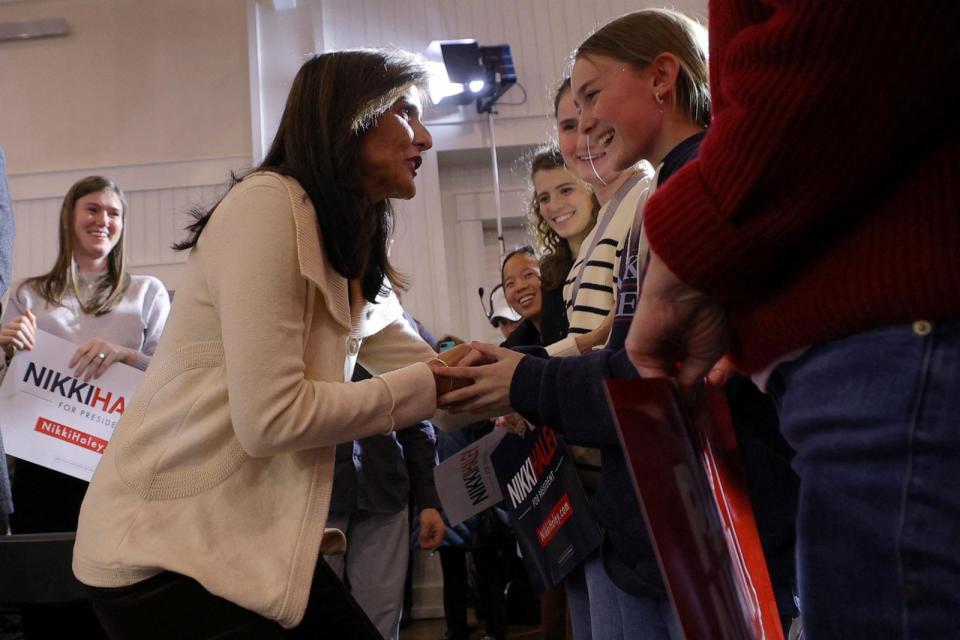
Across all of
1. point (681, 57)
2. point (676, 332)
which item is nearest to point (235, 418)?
point (676, 332)

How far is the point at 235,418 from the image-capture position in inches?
49.4

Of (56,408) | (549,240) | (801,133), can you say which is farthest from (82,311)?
(801,133)

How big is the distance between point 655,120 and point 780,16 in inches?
35.4

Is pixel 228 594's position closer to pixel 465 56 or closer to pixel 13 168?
pixel 465 56

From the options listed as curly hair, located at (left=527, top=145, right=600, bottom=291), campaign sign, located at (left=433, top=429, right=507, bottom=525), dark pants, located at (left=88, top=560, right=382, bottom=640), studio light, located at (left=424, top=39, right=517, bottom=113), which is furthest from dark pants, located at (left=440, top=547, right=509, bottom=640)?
dark pants, located at (left=88, top=560, right=382, bottom=640)

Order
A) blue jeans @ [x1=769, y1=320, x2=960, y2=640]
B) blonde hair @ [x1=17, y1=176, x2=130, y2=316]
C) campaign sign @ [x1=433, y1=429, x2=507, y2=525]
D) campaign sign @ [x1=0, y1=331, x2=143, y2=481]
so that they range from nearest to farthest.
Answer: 1. blue jeans @ [x1=769, y1=320, x2=960, y2=640]
2. campaign sign @ [x1=433, y1=429, x2=507, y2=525]
3. campaign sign @ [x1=0, y1=331, x2=143, y2=481]
4. blonde hair @ [x1=17, y1=176, x2=130, y2=316]

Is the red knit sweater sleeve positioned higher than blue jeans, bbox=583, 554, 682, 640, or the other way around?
the red knit sweater sleeve

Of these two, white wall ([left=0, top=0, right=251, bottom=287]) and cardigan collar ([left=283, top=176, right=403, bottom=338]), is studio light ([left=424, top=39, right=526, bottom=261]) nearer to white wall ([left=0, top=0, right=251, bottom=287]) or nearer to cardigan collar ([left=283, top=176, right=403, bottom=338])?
white wall ([left=0, top=0, right=251, bottom=287])

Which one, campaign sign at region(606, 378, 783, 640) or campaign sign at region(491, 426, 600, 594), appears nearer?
campaign sign at region(606, 378, 783, 640)

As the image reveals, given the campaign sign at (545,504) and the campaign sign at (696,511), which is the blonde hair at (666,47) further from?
the campaign sign at (696,511)

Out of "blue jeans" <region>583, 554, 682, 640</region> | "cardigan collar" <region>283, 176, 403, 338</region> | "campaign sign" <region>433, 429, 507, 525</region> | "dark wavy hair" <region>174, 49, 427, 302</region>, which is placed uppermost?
"dark wavy hair" <region>174, 49, 427, 302</region>

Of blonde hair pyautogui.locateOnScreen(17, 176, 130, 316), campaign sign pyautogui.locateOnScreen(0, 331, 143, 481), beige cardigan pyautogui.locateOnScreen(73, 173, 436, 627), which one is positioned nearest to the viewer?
beige cardigan pyautogui.locateOnScreen(73, 173, 436, 627)

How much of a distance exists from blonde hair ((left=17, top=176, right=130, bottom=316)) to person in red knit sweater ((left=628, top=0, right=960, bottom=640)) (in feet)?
9.29

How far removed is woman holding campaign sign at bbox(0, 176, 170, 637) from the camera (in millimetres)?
2822
